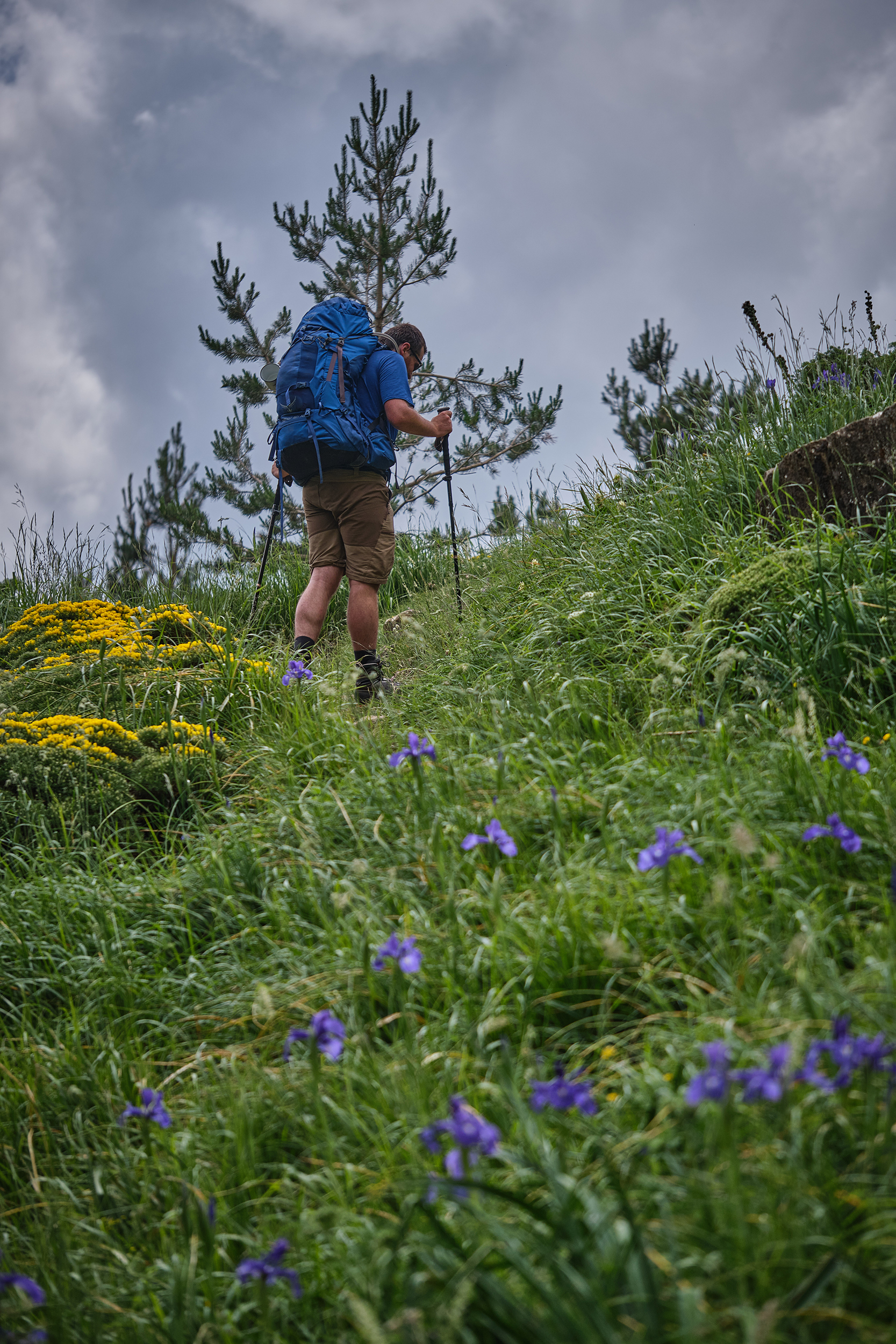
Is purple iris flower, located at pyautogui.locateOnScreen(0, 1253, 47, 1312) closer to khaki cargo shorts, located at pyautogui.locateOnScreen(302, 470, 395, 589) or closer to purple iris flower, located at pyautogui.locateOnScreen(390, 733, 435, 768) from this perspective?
purple iris flower, located at pyautogui.locateOnScreen(390, 733, 435, 768)

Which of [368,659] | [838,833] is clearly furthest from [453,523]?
[838,833]

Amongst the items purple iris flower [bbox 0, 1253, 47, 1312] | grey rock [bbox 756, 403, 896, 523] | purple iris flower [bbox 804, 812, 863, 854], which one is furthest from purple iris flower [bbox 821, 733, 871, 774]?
purple iris flower [bbox 0, 1253, 47, 1312]

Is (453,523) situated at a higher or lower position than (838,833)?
higher

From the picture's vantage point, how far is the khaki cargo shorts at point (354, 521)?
530cm

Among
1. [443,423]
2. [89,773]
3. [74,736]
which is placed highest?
[443,423]

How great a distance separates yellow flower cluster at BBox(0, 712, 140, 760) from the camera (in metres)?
3.85

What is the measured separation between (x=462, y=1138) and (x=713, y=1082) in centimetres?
41

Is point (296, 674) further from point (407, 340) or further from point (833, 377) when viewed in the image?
point (833, 377)

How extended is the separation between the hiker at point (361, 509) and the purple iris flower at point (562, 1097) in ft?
12.0

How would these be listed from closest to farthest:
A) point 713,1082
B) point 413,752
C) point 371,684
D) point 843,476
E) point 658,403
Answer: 1. point 713,1082
2. point 413,752
3. point 843,476
4. point 371,684
5. point 658,403

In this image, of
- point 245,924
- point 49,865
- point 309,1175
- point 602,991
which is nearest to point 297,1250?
point 309,1175

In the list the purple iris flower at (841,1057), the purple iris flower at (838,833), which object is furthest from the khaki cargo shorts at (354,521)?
the purple iris flower at (841,1057)

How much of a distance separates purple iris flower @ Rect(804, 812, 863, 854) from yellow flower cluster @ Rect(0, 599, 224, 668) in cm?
373

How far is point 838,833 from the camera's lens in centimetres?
202
